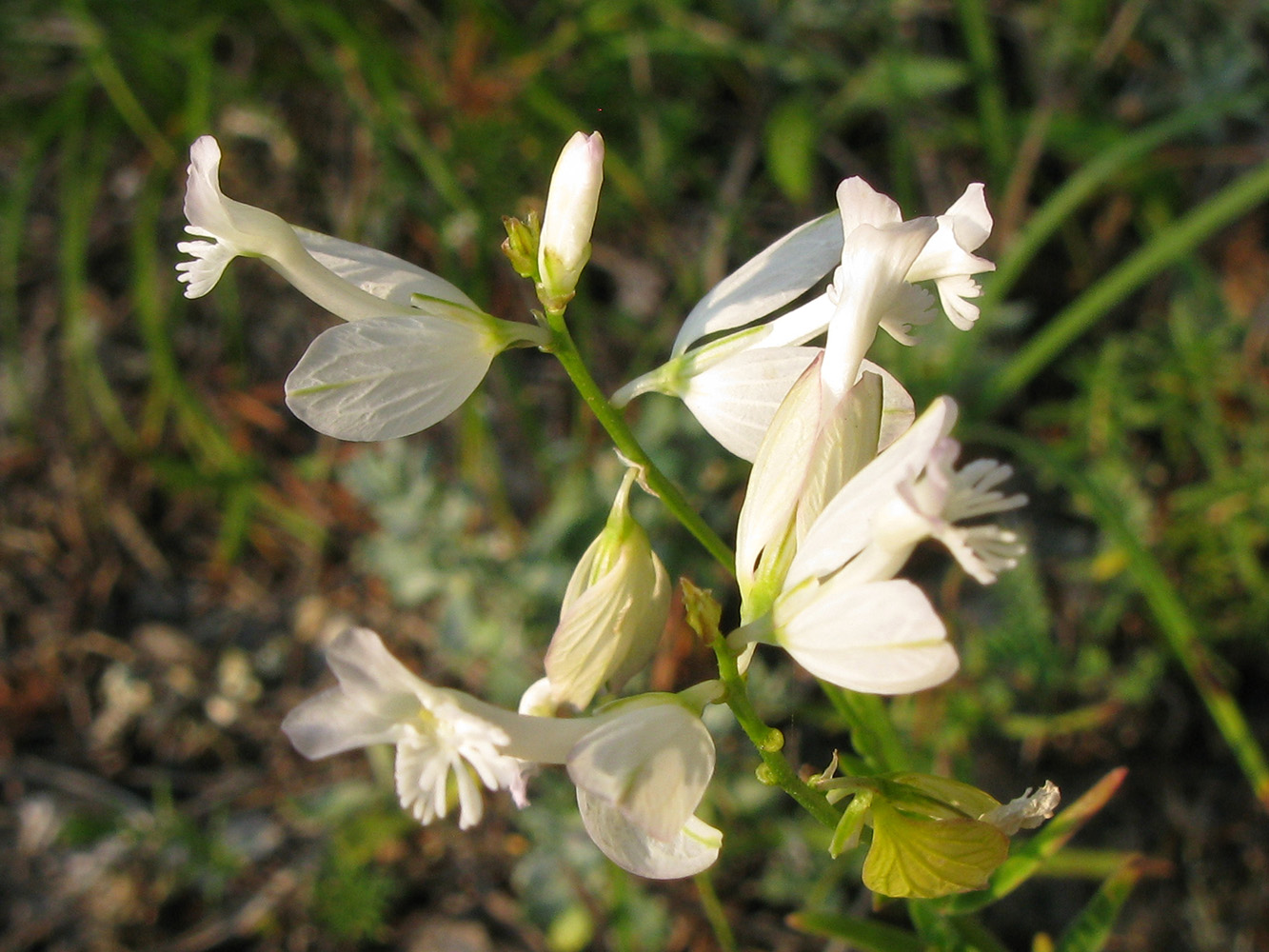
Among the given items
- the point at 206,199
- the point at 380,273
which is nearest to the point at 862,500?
the point at 380,273

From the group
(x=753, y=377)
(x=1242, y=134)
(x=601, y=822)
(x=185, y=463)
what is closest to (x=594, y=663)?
(x=601, y=822)

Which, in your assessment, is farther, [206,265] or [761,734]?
[206,265]

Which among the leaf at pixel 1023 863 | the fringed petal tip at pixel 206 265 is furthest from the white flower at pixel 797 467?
the fringed petal tip at pixel 206 265

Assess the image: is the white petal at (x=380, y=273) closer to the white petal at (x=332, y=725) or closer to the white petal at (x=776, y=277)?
the white petal at (x=776, y=277)

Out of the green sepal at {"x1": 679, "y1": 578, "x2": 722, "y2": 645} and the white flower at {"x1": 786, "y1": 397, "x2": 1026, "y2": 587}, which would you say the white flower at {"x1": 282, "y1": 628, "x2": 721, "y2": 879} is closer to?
the green sepal at {"x1": 679, "y1": 578, "x2": 722, "y2": 645}

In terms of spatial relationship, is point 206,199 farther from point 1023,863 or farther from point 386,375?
point 1023,863

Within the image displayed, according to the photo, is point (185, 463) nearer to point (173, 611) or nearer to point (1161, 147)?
point (173, 611)
